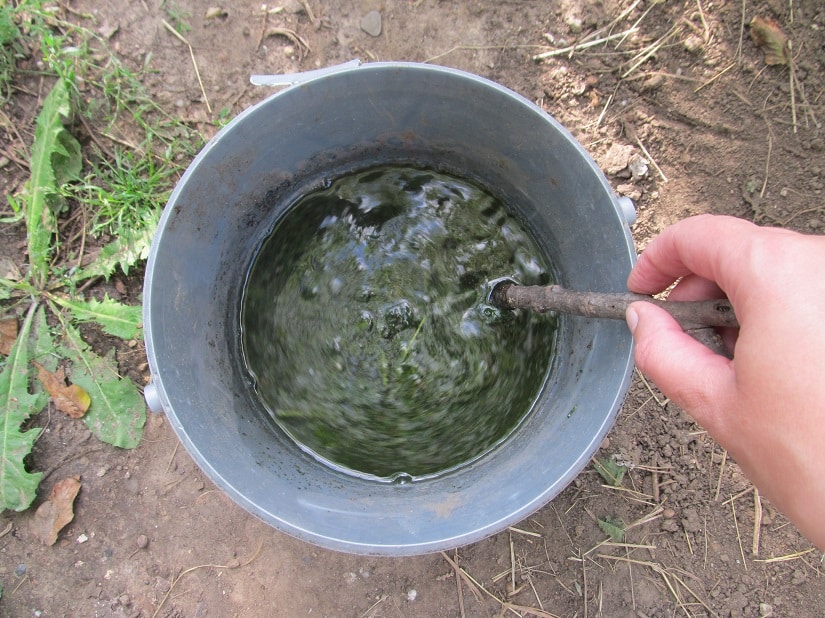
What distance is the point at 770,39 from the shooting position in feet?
4.90

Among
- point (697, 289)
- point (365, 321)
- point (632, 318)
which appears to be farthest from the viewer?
point (365, 321)

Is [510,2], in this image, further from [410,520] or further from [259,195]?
[410,520]

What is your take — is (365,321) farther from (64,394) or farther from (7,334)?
(7,334)

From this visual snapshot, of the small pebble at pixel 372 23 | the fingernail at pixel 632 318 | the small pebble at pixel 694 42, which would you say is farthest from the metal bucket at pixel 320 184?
the small pebble at pixel 694 42

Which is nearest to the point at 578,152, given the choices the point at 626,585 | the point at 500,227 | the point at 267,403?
the point at 500,227

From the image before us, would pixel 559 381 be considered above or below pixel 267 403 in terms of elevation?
above

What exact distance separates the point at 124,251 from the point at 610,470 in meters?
1.41

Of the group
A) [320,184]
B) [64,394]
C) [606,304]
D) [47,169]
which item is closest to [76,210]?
[47,169]

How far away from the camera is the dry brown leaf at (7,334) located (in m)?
1.49

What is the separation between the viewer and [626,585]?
58.4 inches

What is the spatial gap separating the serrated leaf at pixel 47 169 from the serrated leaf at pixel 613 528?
1.62 meters

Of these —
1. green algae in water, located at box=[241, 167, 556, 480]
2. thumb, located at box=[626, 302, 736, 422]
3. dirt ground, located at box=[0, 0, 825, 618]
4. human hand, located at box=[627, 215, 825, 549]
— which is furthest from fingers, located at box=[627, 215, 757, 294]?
dirt ground, located at box=[0, 0, 825, 618]

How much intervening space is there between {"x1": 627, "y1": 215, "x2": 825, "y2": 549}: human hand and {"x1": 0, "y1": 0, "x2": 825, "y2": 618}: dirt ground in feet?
2.25

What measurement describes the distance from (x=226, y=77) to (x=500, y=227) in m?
0.85
